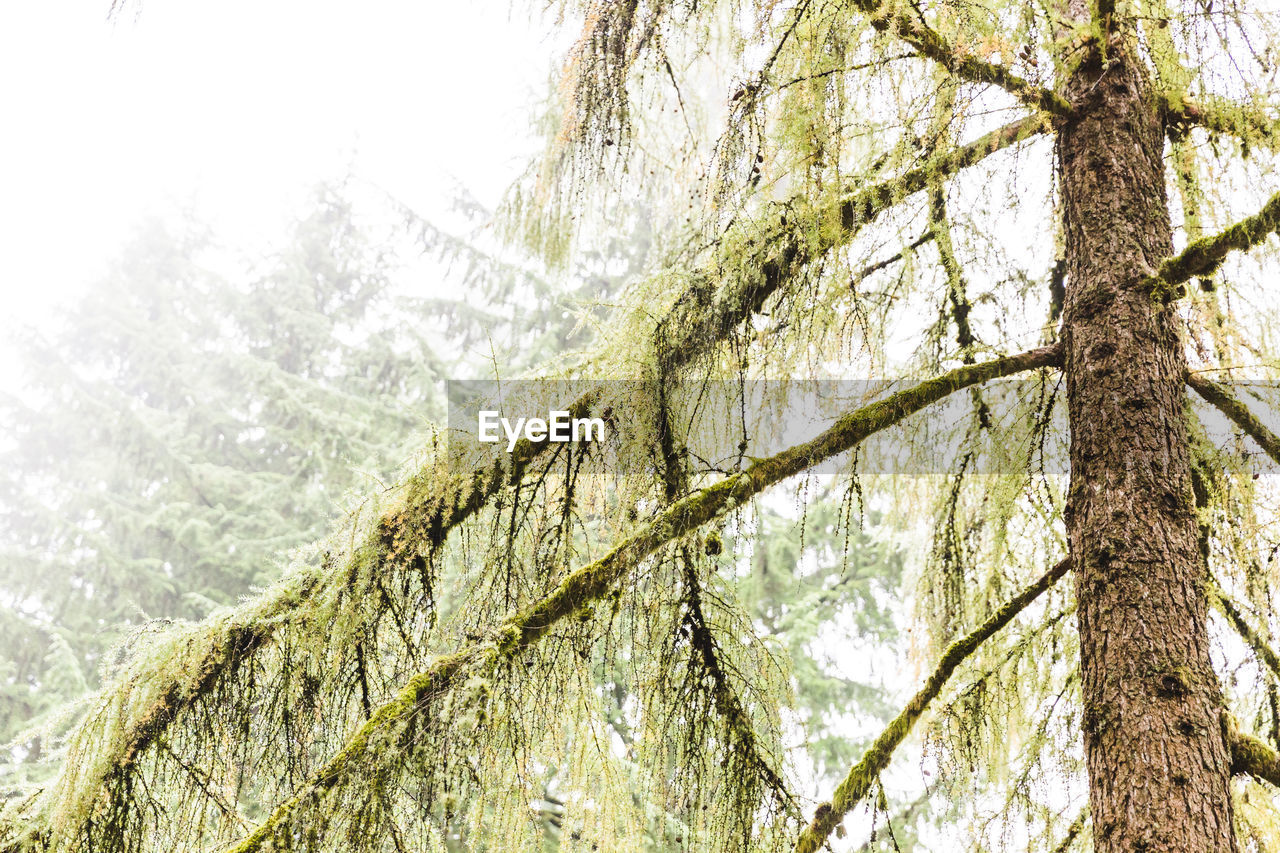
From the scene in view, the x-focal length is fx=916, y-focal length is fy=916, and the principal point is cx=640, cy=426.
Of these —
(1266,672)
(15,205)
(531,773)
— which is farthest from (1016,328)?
(15,205)

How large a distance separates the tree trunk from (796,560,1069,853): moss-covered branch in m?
0.32

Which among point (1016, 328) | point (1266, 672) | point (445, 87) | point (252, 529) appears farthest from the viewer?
point (445, 87)

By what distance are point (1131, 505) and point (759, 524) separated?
850 mm

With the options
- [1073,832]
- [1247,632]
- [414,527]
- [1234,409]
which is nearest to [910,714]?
[1073,832]

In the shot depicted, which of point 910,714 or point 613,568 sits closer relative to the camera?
point 613,568

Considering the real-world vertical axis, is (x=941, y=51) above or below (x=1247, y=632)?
above

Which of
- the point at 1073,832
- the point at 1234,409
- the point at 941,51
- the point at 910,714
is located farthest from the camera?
the point at 1073,832

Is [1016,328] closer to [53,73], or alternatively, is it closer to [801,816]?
[801,816]

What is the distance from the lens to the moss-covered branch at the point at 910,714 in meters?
2.30

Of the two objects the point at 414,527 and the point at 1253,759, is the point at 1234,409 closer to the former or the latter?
the point at 1253,759

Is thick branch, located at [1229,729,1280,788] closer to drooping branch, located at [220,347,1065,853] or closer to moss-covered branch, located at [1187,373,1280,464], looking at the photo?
drooping branch, located at [220,347,1065,853]

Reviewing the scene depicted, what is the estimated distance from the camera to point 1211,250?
2131mm

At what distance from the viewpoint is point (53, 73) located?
16.1m

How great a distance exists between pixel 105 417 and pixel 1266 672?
10171 mm
